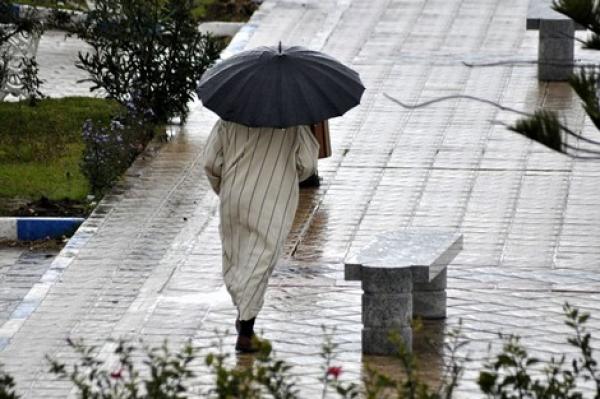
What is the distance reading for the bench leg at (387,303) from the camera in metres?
8.91

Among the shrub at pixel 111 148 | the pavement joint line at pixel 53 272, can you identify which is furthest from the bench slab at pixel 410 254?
the shrub at pixel 111 148

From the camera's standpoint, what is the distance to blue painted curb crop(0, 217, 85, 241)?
1260 centimetres

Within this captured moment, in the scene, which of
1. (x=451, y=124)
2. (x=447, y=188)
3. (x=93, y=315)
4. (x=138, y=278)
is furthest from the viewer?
(x=451, y=124)

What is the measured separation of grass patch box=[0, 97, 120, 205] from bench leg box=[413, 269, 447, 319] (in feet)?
14.3

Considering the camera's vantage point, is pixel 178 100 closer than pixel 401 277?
No

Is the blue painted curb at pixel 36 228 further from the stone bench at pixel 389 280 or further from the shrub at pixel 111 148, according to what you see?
the stone bench at pixel 389 280

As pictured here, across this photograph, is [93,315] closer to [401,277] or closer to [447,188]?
[401,277]

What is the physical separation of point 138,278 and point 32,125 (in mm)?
4745

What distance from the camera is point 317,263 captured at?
11094 millimetres

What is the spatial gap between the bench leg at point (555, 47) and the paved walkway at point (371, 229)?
0.49 ft

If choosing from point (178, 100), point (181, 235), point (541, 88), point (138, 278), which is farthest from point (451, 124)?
point (138, 278)

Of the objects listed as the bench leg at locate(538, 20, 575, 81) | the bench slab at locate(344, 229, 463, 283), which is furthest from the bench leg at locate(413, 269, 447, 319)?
the bench leg at locate(538, 20, 575, 81)

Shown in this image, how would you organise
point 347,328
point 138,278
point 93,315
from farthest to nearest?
point 138,278 → point 93,315 → point 347,328

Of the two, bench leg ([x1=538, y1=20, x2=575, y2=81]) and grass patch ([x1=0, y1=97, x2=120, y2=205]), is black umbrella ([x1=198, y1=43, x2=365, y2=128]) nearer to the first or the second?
grass patch ([x1=0, y1=97, x2=120, y2=205])
